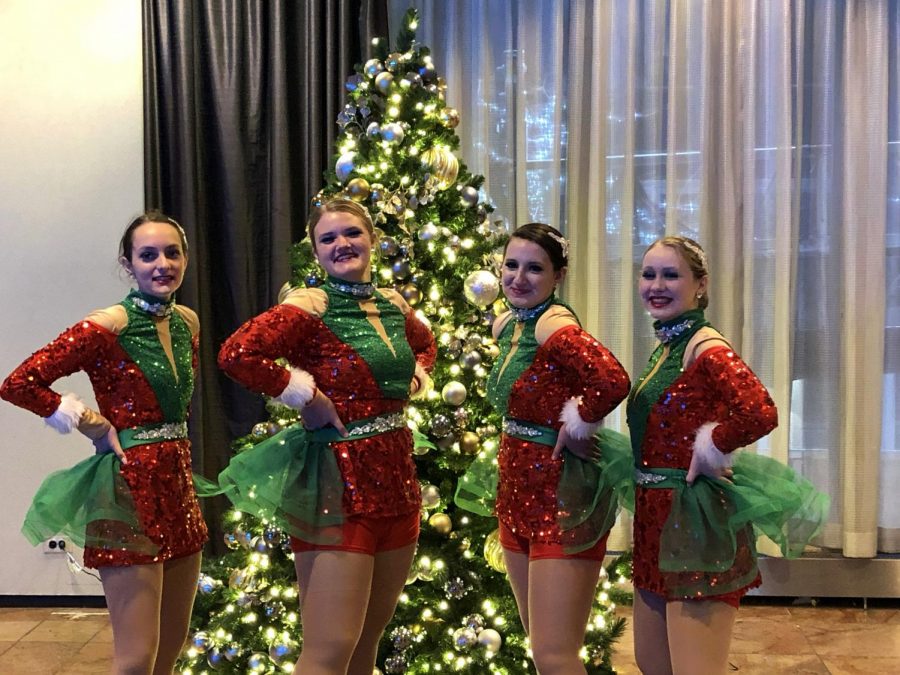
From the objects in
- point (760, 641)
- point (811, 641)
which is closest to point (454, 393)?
point (760, 641)

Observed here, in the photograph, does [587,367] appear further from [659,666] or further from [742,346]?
[742,346]

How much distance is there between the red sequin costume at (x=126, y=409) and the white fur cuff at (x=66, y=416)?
0.01 m

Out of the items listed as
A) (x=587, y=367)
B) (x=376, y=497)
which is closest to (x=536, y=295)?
(x=587, y=367)

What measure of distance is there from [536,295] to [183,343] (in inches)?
38.2

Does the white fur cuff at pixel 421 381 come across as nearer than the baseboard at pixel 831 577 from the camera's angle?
Yes

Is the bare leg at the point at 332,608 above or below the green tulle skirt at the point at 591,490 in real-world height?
below

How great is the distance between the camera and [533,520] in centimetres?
225

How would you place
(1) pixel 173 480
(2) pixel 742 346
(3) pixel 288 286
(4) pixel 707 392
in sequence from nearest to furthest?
(4) pixel 707 392, (1) pixel 173 480, (3) pixel 288 286, (2) pixel 742 346

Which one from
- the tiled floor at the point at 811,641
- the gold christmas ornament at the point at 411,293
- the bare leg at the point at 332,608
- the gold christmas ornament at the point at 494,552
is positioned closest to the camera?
the bare leg at the point at 332,608

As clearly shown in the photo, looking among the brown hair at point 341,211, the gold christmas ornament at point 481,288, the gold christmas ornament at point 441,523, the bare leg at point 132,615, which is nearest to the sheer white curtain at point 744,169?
the gold christmas ornament at point 481,288

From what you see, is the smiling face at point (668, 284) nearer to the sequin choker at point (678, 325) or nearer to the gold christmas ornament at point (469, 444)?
the sequin choker at point (678, 325)

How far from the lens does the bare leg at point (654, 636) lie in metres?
2.20

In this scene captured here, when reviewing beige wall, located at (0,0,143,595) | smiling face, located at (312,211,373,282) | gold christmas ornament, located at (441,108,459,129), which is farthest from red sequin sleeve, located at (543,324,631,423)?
beige wall, located at (0,0,143,595)

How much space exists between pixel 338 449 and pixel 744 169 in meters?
2.74
